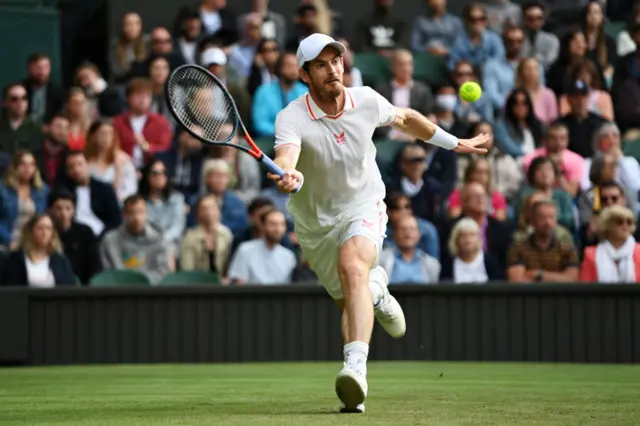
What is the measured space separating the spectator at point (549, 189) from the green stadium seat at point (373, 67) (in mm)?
2798

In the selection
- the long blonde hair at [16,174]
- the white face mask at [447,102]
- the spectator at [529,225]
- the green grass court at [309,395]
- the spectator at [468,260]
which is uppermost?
the white face mask at [447,102]

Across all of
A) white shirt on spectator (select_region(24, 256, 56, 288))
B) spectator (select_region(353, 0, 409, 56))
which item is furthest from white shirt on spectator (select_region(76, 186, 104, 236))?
spectator (select_region(353, 0, 409, 56))

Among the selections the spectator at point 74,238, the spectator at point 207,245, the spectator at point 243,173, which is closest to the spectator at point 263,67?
the spectator at point 243,173

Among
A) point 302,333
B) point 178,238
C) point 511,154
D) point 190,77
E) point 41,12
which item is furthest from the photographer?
point 41,12

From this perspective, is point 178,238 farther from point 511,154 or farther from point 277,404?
point 277,404

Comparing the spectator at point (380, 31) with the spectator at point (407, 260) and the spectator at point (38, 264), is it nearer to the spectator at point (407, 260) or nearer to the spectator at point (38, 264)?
the spectator at point (407, 260)

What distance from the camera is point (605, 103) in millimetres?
15078

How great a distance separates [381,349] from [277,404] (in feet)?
14.9

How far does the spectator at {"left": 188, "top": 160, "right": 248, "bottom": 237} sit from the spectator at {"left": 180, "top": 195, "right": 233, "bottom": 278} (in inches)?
16.8

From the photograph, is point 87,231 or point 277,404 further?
point 87,231

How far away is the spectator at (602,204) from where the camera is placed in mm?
12805

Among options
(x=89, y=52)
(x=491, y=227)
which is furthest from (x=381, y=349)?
(x=89, y=52)

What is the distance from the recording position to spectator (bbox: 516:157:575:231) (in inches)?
522

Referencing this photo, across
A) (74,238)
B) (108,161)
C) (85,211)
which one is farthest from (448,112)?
(74,238)
